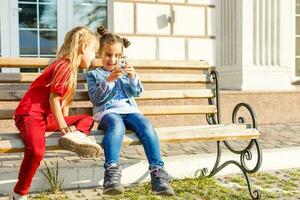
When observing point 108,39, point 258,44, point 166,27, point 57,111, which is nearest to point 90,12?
point 166,27

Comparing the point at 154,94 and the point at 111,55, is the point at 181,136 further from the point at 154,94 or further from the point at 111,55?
the point at 111,55

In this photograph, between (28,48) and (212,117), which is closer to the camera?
(212,117)

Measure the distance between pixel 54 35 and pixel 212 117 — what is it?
12.0 feet

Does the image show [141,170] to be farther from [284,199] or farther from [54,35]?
[54,35]

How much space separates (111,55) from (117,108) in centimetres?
37

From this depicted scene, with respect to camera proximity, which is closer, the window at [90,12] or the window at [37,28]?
the window at [37,28]

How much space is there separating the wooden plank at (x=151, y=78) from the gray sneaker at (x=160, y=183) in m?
0.93

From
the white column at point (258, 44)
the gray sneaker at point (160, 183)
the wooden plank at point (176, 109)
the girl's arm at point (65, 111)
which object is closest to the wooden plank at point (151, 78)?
the wooden plank at point (176, 109)

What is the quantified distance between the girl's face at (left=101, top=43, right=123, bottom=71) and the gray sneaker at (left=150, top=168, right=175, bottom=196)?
33.3 inches

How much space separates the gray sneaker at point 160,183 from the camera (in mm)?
2764

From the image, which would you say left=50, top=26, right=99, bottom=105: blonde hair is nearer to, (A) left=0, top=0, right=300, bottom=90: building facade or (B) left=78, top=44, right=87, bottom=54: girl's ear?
(B) left=78, top=44, right=87, bottom=54: girl's ear

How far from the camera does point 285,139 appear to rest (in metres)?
5.01

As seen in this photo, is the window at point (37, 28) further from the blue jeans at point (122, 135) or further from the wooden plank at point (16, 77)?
the blue jeans at point (122, 135)

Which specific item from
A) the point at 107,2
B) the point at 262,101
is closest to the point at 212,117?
the point at 262,101
